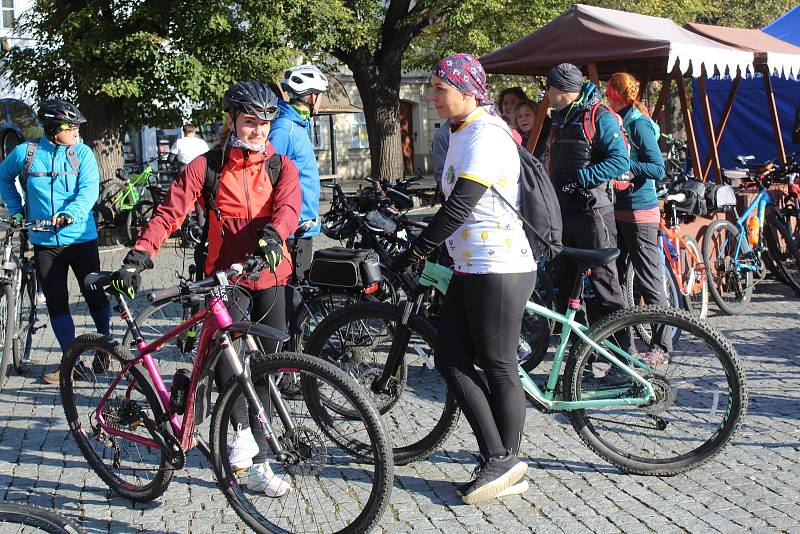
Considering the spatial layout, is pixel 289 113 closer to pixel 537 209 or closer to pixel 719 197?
pixel 537 209

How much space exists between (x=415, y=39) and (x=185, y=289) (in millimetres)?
17942

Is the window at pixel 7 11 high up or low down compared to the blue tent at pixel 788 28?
up

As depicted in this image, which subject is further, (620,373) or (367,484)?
(620,373)

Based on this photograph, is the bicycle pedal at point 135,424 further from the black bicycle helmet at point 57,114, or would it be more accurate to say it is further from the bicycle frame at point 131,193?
the bicycle frame at point 131,193

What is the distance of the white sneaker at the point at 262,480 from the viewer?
3723 mm

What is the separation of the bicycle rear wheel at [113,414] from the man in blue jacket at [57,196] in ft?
6.56

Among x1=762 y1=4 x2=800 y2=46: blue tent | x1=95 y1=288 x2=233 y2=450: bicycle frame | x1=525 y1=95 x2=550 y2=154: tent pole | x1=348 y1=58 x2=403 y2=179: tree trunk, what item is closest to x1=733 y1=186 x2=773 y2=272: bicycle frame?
x1=525 y1=95 x2=550 y2=154: tent pole

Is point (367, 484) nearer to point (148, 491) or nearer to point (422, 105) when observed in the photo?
point (148, 491)

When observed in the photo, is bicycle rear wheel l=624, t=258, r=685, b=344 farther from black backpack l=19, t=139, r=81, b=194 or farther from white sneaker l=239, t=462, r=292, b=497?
black backpack l=19, t=139, r=81, b=194

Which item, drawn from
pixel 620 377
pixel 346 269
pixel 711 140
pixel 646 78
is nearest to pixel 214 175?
pixel 346 269

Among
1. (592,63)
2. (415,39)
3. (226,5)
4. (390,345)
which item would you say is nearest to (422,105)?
(415,39)

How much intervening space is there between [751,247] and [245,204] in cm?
557

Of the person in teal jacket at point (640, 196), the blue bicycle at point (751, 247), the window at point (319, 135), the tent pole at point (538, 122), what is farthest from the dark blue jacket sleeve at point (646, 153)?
the window at point (319, 135)

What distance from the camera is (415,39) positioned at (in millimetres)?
20797
